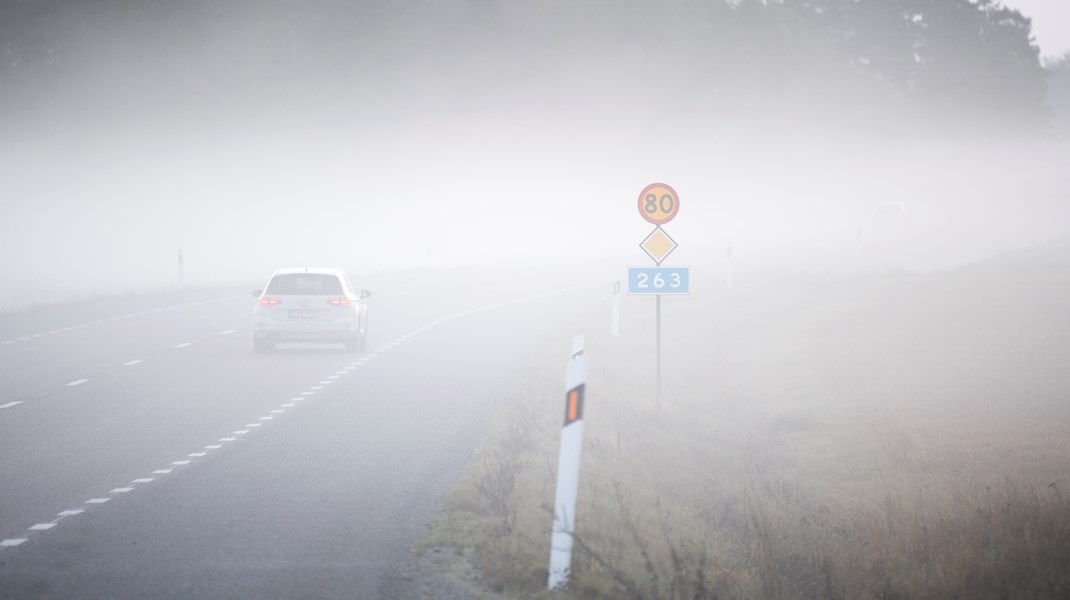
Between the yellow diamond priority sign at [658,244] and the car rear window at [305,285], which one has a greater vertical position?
the yellow diamond priority sign at [658,244]

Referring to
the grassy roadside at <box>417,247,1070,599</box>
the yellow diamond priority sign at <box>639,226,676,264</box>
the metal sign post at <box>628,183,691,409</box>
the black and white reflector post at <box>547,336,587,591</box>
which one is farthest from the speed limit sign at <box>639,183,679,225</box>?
the black and white reflector post at <box>547,336,587,591</box>

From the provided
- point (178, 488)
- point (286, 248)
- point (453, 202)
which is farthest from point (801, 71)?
point (178, 488)

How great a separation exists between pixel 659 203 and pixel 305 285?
33.0ft

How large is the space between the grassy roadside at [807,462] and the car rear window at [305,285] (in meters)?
4.56

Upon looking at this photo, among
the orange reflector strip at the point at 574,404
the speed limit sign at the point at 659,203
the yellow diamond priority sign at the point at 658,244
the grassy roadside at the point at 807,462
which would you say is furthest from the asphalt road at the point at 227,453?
the speed limit sign at the point at 659,203

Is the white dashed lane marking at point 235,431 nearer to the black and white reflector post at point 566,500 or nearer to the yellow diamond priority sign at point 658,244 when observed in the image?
the black and white reflector post at point 566,500

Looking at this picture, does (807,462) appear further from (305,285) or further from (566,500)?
(305,285)

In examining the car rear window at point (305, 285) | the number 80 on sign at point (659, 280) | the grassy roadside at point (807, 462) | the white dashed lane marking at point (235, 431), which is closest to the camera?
the grassy roadside at point (807, 462)

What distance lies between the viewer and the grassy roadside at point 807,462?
8867mm

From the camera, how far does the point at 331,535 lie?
971 cm

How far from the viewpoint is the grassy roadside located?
29.1 feet

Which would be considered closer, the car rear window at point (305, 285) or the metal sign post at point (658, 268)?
the metal sign post at point (658, 268)

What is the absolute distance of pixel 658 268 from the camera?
18.7 m

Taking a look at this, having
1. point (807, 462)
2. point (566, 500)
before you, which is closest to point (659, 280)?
point (807, 462)
